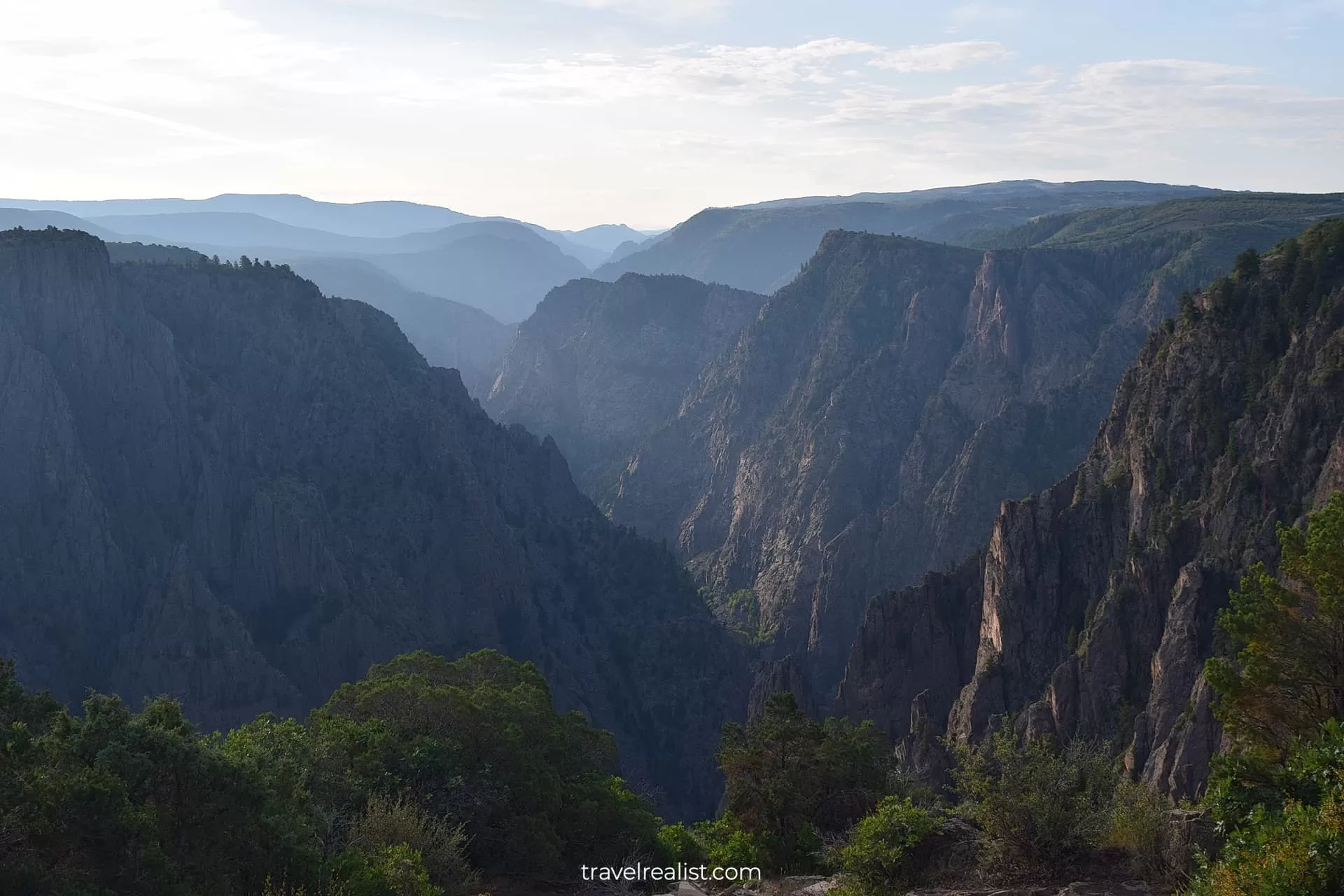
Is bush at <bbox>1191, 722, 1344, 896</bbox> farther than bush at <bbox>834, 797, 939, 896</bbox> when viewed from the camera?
No

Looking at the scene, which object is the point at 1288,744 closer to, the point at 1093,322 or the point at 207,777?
the point at 207,777

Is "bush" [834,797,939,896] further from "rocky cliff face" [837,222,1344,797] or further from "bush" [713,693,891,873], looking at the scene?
"rocky cliff face" [837,222,1344,797]

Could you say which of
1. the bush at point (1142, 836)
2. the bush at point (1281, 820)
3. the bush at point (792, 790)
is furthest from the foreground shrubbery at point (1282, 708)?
the bush at point (792, 790)

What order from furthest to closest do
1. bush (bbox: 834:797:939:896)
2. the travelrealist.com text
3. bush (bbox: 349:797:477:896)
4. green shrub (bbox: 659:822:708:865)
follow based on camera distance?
green shrub (bbox: 659:822:708:865), the travelrealist.com text, bush (bbox: 349:797:477:896), bush (bbox: 834:797:939:896)

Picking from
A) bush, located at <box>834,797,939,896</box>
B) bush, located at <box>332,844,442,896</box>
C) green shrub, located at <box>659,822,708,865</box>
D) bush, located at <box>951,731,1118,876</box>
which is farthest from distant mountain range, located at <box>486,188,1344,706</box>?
bush, located at <box>332,844,442,896</box>

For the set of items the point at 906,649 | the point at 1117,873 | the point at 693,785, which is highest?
the point at 1117,873

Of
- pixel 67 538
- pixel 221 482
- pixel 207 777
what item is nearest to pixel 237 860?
pixel 207 777
